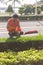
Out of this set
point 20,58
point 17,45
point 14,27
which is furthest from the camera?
point 14,27

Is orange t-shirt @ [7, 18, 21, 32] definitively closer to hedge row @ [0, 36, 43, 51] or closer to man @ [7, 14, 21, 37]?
man @ [7, 14, 21, 37]

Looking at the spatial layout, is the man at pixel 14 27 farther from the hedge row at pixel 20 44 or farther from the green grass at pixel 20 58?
the green grass at pixel 20 58

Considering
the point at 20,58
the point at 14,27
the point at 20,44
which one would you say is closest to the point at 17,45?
the point at 20,44

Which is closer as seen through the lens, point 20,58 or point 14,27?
point 20,58

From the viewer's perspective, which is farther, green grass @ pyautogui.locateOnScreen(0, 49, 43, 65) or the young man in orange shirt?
the young man in orange shirt

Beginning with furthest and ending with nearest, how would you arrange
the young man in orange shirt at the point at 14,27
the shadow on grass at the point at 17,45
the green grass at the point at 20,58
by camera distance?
the young man in orange shirt at the point at 14,27 → the shadow on grass at the point at 17,45 → the green grass at the point at 20,58

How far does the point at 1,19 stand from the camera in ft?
84.2

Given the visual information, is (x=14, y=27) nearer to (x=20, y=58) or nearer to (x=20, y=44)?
(x=20, y=44)

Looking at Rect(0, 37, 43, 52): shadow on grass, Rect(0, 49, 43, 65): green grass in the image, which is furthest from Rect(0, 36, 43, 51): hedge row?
Rect(0, 49, 43, 65): green grass

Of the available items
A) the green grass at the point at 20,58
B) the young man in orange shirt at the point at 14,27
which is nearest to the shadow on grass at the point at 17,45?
→ the young man in orange shirt at the point at 14,27

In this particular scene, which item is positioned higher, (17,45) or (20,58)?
(20,58)

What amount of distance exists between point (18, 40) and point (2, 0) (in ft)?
133

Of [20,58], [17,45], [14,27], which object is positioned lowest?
[17,45]

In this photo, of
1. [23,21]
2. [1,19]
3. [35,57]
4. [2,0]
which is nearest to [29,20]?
[23,21]
